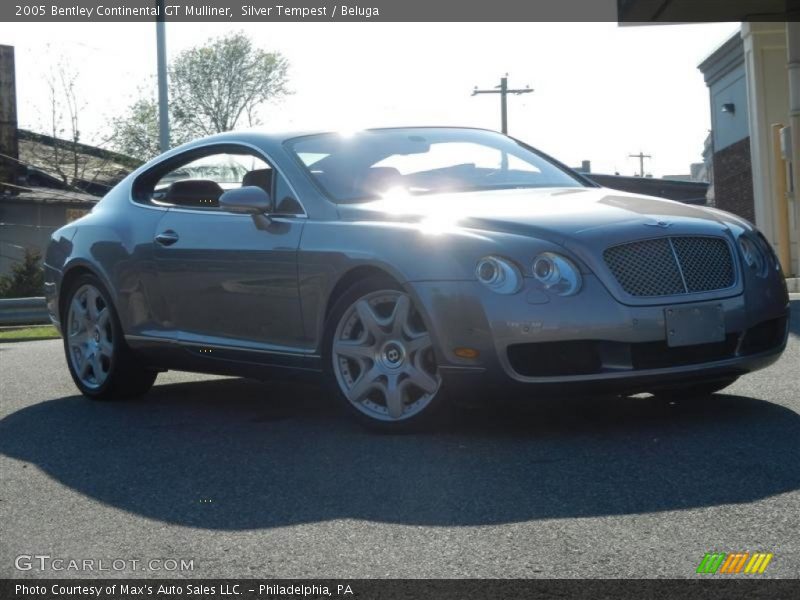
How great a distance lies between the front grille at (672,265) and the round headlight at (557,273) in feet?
0.53

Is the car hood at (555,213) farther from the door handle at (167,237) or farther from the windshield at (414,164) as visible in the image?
the door handle at (167,237)

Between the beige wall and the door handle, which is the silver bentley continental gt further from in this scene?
the beige wall

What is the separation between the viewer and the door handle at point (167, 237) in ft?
23.8

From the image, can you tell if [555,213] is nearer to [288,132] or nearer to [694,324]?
[694,324]

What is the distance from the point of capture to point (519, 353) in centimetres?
553

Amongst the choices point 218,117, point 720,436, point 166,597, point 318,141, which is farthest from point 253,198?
point 218,117

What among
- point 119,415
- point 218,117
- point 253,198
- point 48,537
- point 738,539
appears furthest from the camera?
point 218,117

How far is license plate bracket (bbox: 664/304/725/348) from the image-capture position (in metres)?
5.59

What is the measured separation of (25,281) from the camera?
25.5 meters

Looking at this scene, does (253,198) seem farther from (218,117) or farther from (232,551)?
(218,117)

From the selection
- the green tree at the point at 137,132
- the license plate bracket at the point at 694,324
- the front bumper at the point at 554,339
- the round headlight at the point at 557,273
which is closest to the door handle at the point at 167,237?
the front bumper at the point at 554,339

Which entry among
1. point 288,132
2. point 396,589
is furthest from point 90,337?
point 396,589

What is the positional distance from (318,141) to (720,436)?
2.60 meters

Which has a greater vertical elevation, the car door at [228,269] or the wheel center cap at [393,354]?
the car door at [228,269]
